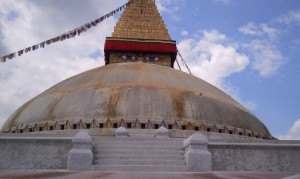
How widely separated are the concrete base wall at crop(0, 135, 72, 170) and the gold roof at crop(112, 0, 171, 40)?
1821 centimetres

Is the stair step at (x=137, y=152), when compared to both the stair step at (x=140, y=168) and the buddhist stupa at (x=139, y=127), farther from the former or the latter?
the stair step at (x=140, y=168)

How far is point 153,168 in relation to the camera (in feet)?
37.2

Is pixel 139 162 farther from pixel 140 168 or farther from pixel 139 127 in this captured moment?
pixel 139 127

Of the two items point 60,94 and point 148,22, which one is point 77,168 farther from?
point 148,22

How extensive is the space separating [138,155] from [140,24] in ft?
64.0

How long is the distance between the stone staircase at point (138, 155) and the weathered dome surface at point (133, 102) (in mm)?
4597

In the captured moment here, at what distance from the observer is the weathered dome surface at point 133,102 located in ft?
60.8

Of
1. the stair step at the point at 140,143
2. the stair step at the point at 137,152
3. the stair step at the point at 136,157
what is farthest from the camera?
the stair step at the point at 140,143

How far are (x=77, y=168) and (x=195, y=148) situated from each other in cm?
387

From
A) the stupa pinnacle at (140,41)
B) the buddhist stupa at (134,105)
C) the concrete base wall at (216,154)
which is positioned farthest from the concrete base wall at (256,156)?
the stupa pinnacle at (140,41)

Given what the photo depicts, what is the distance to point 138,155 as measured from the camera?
41.0ft

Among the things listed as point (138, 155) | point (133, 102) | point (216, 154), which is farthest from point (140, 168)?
point (133, 102)

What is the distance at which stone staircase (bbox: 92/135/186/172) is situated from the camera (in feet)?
37.7

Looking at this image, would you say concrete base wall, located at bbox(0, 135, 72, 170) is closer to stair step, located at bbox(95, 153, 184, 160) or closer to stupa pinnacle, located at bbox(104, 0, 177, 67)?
stair step, located at bbox(95, 153, 184, 160)
